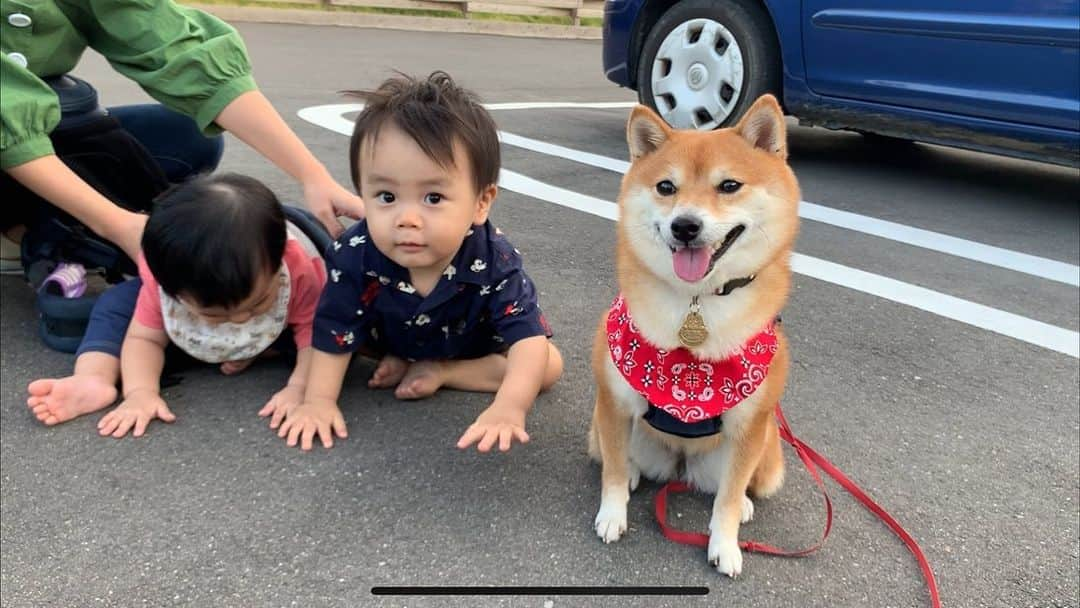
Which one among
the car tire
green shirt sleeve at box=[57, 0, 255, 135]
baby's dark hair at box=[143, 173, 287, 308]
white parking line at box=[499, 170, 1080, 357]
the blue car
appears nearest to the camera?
baby's dark hair at box=[143, 173, 287, 308]

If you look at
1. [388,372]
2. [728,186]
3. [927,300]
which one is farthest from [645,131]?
[927,300]

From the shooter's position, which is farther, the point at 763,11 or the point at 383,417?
the point at 763,11

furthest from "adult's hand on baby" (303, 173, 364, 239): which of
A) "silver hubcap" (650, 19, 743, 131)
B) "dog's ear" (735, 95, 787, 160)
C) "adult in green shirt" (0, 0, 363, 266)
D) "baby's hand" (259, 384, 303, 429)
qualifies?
"silver hubcap" (650, 19, 743, 131)

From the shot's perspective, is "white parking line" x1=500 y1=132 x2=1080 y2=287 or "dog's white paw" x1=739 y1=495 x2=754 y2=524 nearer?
"dog's white paw" x1=739 y1=495 x2=754 y2=524

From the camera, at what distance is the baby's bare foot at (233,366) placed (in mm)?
2432

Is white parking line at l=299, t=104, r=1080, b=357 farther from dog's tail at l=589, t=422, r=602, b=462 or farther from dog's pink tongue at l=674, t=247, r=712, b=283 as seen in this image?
dog's pink tongue at l=674, t=247, r=712, b=283

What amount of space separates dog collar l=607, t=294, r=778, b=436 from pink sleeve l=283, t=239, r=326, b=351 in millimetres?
1141

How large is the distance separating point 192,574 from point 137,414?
0.68m

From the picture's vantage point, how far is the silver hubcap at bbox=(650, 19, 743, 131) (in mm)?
4602

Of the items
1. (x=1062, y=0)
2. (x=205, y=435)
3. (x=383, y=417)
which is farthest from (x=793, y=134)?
(x=205, y=435)

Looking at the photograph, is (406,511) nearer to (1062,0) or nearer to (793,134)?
(1062,0)

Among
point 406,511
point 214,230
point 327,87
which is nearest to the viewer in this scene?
point 406,511

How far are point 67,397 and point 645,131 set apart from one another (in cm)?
178

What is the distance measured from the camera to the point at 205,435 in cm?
214
